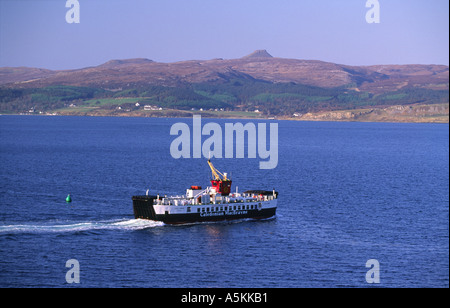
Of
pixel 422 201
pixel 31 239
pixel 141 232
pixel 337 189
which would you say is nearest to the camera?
pixel 31 239

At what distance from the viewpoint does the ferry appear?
103 metres

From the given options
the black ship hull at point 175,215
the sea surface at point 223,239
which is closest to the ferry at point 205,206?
the black ship hull at point 175,215

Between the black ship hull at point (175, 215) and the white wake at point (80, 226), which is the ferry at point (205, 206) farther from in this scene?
the white wake at point (80, 226)

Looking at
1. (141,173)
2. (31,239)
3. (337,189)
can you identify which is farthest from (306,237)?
(141,173)

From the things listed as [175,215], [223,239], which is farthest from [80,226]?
[223,239]

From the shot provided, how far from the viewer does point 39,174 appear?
523 feet

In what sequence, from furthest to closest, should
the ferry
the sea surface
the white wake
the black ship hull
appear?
the ferry, the black ship hull, the white wake, the sea surface

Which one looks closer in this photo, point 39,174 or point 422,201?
point 422,201

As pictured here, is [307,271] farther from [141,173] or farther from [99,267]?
[141,173]

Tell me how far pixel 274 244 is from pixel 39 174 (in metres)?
84.0

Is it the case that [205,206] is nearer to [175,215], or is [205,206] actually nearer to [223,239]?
[175,215]

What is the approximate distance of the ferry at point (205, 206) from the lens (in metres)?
103

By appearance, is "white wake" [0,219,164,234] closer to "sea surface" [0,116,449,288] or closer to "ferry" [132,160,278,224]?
"sea surface" [0,116,449,288]

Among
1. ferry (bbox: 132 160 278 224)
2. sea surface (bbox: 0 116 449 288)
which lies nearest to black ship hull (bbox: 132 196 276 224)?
ferry (bbox: 132 160 278 224)
